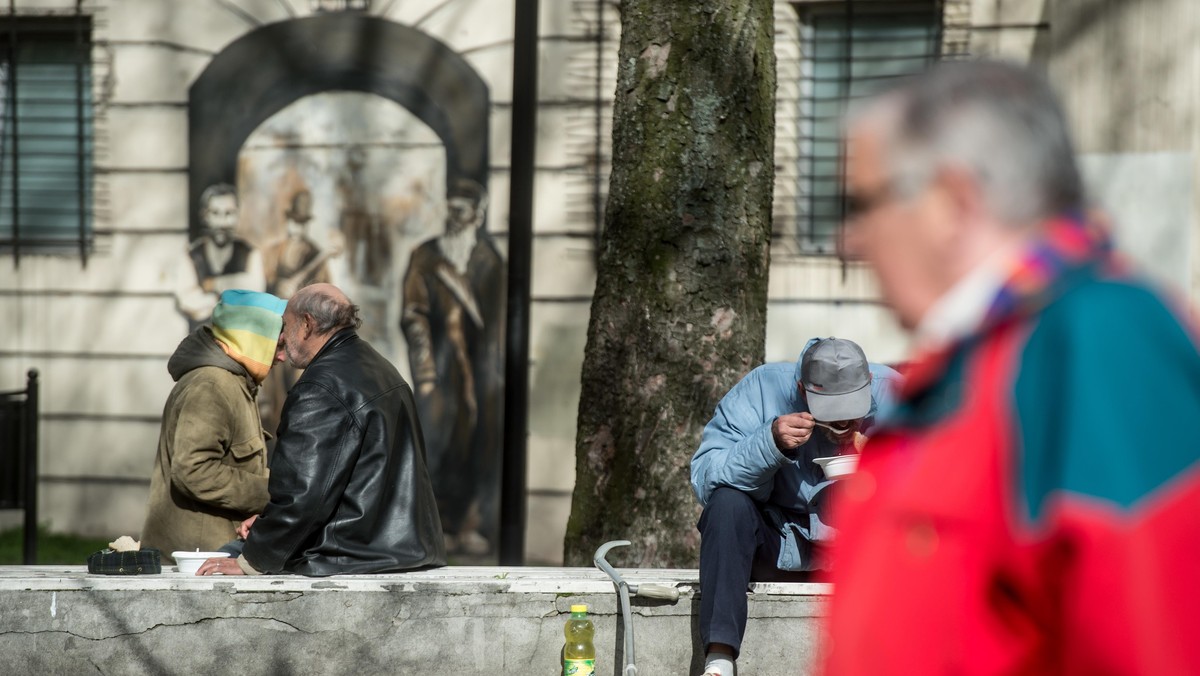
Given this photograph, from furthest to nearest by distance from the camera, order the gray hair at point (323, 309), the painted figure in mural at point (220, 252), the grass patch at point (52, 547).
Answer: the painted figure in mural at point (220, 252) → the grass patch at point (52, 547) → the gray hair at point (323, 309)

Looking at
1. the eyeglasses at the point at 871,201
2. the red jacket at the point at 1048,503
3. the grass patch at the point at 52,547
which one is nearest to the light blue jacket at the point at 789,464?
the eyeglasses at the point at 871,201

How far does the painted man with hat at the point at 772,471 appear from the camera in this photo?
4.27m

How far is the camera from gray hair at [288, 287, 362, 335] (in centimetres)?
478

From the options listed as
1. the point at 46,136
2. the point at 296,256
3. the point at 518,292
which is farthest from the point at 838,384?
the point at 46,136

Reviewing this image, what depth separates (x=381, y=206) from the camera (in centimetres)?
903

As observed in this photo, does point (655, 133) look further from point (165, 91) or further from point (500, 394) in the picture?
point (165, 91)

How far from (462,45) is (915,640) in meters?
8.21

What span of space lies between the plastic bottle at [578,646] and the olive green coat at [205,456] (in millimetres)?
1356

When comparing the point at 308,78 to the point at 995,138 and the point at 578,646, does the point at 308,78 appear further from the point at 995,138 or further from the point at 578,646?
the point at 995,138

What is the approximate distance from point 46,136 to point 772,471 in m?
7.07

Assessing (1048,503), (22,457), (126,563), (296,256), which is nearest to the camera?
(1048,503)

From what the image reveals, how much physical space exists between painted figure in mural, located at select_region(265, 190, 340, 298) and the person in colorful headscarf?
801 cm

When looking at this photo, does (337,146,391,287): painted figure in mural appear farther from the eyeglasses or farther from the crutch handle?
the eyeglasses

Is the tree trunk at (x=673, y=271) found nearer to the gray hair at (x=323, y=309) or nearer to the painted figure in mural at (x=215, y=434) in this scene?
the gray hair at (x=323, y=309)
